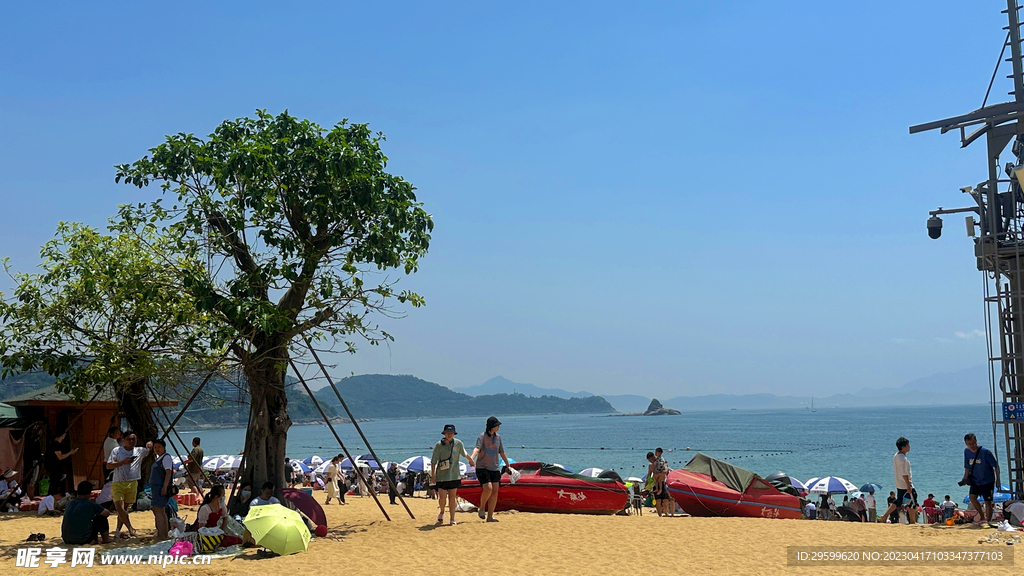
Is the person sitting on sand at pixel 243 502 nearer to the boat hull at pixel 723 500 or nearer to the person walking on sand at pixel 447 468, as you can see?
the person walking on sand at pixel 447 468

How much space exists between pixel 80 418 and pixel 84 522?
8.96 metres

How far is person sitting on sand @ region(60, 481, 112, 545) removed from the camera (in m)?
10.5

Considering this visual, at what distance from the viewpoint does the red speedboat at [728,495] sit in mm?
15359

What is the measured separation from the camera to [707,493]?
15.4 metres

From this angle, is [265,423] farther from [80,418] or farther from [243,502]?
[80,418]

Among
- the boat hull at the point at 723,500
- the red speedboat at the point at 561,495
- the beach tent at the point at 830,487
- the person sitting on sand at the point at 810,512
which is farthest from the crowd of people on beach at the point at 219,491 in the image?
the beach tent at the point at 830,487

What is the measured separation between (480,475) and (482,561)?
296 centimetres

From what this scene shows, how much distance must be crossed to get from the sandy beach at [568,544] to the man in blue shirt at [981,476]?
80 cm

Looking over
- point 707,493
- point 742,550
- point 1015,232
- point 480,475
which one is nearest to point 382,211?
point 480,475

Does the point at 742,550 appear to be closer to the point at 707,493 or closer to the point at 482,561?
the point at 482,561

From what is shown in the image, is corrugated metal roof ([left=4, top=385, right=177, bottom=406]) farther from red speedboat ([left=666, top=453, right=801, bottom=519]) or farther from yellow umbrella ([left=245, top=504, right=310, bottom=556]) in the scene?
red speedboat ([left=666, top=453, right=801, bottom=519])

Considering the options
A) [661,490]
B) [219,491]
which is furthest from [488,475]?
[661,490]

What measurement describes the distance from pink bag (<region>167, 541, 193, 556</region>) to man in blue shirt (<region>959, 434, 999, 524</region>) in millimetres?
10655

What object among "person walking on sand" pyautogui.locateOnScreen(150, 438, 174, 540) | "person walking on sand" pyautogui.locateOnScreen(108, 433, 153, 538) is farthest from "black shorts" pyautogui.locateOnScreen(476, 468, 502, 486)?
"person walking on sand" pyautogui.locateOnScreen(108, 433, 153, 538)
